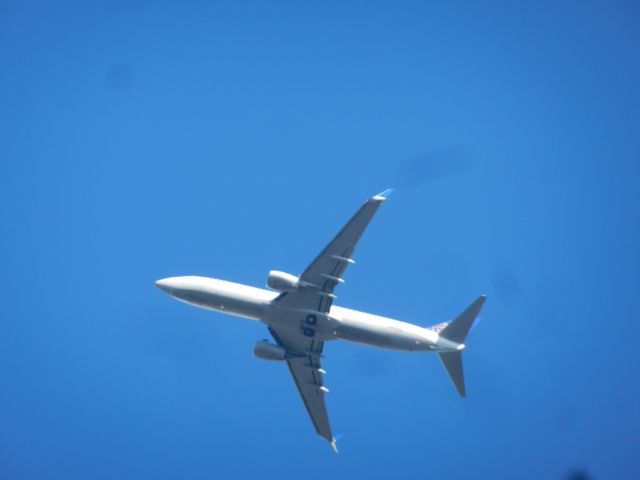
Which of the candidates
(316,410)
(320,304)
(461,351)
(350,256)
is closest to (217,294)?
(320,304)

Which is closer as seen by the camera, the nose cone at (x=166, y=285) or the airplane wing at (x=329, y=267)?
the airplane wing at (x=329, y=267)

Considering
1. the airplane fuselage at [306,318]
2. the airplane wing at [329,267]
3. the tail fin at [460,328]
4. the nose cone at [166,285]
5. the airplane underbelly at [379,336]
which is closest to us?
the airplane wing at [329,267]

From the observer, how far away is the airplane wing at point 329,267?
3609 centimetres

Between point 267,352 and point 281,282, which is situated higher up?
point 281,282

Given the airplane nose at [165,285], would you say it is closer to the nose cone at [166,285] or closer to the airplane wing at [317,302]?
the nose cone at [166,285]

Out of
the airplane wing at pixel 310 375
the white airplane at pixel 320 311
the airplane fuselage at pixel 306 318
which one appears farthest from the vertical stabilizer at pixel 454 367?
the airplane wing at pixel 310 375

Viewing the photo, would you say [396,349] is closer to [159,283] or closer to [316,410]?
[316,410]

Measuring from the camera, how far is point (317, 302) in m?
39.8

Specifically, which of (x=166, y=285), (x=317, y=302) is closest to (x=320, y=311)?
(x=317, y=302)

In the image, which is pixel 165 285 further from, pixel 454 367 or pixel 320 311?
pixel 454 367

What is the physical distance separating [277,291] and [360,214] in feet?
25.4

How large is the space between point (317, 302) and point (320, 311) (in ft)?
2.12

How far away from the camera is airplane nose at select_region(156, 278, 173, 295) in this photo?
41750 millimetres

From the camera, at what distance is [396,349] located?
3844 centimetres
